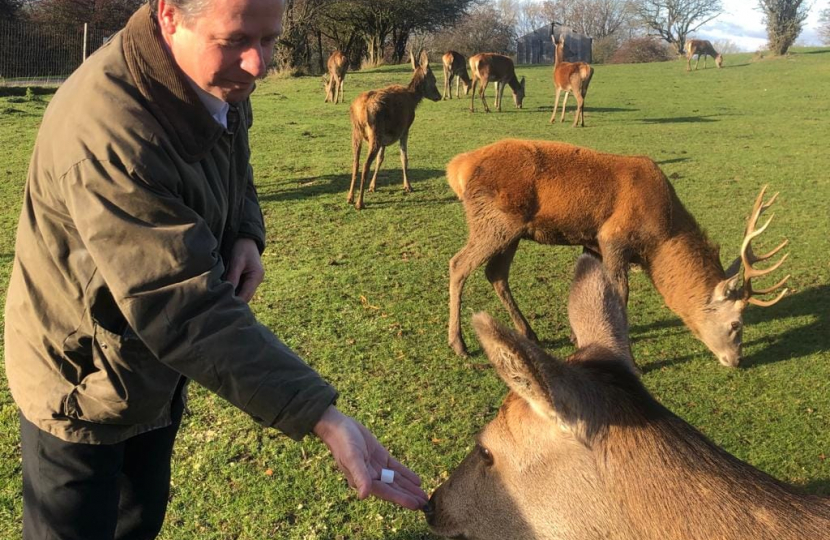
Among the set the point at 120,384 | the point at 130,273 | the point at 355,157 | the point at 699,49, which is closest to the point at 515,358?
the point at 130,273

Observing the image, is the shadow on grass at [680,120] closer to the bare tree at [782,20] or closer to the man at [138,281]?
the man at [138,281]

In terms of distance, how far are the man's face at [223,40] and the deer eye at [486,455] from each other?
1.30m

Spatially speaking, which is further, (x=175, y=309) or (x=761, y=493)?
(x=761, y=493)

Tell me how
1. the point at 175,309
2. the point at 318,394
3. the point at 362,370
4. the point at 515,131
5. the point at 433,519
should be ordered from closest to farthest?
the point at 175,309, the point at 318,394, the point at 433,519, the point at 362,370, the point at 515,131

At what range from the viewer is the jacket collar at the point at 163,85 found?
181cm

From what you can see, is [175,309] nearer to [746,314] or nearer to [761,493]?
[761,493]

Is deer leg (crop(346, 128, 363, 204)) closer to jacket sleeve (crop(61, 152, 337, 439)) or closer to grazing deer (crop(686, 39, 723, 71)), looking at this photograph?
jacket sleeve (crop(61, 152, 337, 439))

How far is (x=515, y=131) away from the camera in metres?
15.7

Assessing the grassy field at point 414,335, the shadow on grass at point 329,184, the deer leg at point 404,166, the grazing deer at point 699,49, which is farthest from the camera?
the grazing deer at point 699,49

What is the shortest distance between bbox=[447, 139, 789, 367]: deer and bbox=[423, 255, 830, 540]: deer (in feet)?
11.2

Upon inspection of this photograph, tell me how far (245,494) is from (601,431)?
2268 mm


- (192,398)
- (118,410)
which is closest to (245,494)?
(192,398)

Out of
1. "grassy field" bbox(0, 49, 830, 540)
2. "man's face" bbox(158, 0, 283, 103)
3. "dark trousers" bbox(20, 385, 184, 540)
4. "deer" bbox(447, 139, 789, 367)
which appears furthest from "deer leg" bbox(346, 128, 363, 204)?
"man's face" bbox(158, 0, 283, 103)

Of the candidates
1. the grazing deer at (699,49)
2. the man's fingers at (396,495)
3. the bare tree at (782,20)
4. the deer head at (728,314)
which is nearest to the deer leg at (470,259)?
the deer head at (728,314)
